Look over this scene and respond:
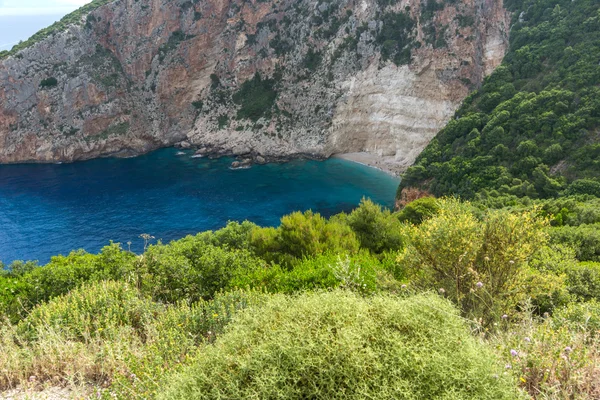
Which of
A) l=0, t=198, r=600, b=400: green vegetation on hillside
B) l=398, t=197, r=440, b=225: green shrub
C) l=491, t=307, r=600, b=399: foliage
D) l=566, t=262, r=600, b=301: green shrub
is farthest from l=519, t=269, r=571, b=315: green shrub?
l=398, t=197, r=440, b=225: green shrub

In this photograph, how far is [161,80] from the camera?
65.8 m

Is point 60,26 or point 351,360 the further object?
→ point 60,26

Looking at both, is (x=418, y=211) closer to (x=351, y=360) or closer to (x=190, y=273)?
(x=190, y=273)

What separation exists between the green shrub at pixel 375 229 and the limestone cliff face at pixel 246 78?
34.4 meters

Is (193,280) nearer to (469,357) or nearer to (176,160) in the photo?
(469,357)

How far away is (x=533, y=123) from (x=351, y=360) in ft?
113

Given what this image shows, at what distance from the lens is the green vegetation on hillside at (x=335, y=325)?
3979 mm

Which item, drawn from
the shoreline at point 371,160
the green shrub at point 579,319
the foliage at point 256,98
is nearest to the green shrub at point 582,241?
the green shrub at point 579,319

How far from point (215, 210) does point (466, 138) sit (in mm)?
27217

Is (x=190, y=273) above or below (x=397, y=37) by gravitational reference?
below

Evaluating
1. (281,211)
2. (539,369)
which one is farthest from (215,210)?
(539,369)

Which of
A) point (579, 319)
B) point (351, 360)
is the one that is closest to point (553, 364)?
point (579, 319)

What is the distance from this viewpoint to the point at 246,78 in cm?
6450

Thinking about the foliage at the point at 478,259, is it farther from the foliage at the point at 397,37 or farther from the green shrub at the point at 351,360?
the foliage at the point at 397,37
